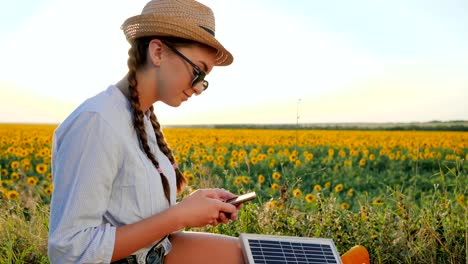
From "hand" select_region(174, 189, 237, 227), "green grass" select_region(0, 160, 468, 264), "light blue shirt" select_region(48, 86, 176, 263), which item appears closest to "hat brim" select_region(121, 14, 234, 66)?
"light blue shirt" select_region(48, 86, 176, 263)

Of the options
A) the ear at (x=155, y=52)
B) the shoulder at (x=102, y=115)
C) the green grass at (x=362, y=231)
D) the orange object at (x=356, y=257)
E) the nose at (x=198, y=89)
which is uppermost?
the ear at (x=155, y=52)

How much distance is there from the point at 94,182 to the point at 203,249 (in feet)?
2.23

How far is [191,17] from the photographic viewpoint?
2.23 meters

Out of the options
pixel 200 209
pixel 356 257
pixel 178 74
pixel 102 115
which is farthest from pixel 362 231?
pixel 102 115

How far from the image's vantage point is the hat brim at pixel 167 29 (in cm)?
212

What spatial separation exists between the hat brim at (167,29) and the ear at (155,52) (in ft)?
0.14

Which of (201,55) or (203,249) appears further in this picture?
(203,249)

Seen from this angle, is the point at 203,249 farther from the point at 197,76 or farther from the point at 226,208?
the point at 197,76

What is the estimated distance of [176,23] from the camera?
2.12 m

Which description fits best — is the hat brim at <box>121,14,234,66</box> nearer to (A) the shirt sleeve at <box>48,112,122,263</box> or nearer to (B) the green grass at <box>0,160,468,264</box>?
(A) the shirt sleeve at <box>48,112,122,263</box>

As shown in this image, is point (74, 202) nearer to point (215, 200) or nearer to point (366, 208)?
point (215, 200)

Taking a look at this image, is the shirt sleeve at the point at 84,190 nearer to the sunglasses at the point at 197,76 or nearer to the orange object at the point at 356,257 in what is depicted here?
the sunglasses at the point at 197,76

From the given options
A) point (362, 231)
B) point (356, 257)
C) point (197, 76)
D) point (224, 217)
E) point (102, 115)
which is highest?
point (197, 76)

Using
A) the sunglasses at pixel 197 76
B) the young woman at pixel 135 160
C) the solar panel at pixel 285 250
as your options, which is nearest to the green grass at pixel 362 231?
the solar panel at pixel 285 250
